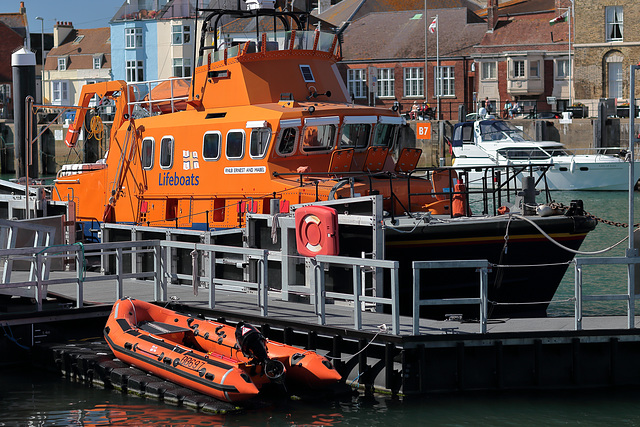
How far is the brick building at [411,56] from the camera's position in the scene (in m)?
63.9

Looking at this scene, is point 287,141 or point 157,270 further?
point 287,141

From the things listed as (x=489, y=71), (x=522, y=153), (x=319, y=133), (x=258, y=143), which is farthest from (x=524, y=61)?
(x=258, y=143)

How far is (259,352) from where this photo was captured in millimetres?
11203

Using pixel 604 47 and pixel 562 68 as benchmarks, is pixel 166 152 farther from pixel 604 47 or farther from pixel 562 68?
pixel 562 68

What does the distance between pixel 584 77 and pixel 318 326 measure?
154 ft

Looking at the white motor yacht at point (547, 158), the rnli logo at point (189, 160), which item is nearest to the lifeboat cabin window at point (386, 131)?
the rnli logo at point (189, 160)

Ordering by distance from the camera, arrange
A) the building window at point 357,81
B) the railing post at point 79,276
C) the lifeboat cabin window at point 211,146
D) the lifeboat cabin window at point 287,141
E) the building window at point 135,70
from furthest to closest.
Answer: the building window at point 135,70 → the building window at point 357,81 → the lifeboat cabin window at point 211,146 → the lifeboat cabin window at point 287,141 → the railing post at point 79,276

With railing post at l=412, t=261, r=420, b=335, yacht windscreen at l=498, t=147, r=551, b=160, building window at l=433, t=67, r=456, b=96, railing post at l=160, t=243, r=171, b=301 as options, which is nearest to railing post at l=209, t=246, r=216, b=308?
railing post at l=160, t=243, r=171, b=301

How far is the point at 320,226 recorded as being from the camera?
13.2 m

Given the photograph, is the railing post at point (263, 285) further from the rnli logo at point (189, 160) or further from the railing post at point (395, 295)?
the rnli logo at point (189, 160)

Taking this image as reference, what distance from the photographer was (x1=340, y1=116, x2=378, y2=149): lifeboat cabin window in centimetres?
1633

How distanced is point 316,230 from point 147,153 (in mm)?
5600

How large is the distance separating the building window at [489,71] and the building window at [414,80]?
4.37 m

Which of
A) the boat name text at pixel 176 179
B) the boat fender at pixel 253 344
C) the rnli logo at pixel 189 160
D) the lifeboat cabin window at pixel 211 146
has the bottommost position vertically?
the boat fender at pixel 253 344
